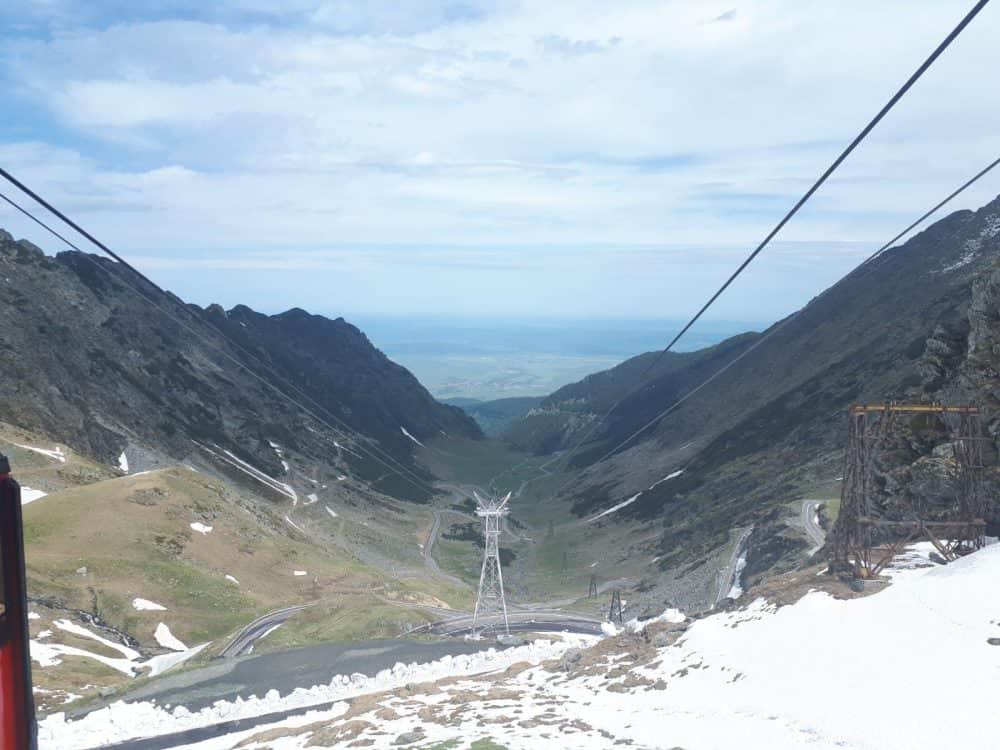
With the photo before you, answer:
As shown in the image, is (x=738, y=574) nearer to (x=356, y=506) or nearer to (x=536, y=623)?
(x=536, y=623)

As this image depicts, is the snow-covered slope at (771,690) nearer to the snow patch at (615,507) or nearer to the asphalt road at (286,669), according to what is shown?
the asphalt road at (286,669)

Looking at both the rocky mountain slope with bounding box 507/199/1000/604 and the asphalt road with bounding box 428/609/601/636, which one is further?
the asphalt road with bounding box 428/609/601/636

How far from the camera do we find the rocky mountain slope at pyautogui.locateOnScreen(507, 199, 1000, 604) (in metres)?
53.5

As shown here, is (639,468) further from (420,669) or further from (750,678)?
(750,678)

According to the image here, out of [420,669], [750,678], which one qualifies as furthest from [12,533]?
[420,669]

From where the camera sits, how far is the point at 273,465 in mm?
147250

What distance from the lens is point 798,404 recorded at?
127m

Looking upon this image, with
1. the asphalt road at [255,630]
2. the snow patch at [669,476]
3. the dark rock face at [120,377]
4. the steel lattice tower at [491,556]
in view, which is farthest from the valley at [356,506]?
the steel lattice tower at [491,556]

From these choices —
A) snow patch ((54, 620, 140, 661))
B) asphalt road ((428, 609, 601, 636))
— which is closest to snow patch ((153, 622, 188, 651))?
snow patch ((54, 620, 140, 661))

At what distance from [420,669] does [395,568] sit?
79.6 metres

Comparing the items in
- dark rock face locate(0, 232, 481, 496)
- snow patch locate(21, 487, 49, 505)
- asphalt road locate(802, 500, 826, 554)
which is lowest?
asphalt road locate(802, 500, 826, 554)

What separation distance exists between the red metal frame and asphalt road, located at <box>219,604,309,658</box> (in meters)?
46.6

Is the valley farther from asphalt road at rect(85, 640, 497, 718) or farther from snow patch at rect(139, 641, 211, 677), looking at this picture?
snow patch at rect(139, 641, 211, 677)

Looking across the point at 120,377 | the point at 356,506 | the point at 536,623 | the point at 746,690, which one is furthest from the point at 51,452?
the point at 746,690
